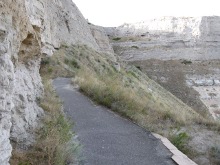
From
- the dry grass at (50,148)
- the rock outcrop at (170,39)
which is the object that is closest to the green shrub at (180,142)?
the dry grass at (50,148)

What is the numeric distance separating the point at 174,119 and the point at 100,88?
3115 millimetres

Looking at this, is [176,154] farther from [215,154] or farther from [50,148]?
[50,148]

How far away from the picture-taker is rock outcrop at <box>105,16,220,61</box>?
1608 inches

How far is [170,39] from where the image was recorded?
46188 millimetres

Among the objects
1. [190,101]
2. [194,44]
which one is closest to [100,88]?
[190,101]

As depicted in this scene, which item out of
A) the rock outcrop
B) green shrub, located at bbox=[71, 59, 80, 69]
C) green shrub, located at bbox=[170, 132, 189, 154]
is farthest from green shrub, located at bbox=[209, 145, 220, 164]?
the rock outcrop

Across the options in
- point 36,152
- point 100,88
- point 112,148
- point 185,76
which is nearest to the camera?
point 36,152

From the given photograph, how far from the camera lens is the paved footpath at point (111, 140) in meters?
6.07

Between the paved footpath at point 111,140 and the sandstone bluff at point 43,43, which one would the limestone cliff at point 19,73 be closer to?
the sandstone bluff at point 43,43

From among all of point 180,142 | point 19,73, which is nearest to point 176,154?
point 180,142

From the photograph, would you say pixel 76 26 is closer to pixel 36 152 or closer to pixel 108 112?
pixel 108 112

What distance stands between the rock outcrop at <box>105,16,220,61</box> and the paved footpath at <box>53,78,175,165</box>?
3047 cm

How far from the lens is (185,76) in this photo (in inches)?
1315

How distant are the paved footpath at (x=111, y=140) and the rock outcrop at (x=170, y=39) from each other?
100.0 feet
